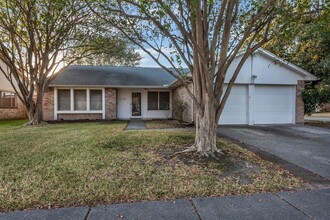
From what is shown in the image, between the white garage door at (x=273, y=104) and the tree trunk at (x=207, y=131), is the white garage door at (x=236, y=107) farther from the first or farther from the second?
the tree trunk at (x=207, y=131)

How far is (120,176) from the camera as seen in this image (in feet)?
13.2

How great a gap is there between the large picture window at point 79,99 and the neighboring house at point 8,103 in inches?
190

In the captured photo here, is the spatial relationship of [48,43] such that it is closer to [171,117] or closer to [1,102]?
[1,102]

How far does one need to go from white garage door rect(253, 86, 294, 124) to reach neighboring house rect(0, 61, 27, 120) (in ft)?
55.9

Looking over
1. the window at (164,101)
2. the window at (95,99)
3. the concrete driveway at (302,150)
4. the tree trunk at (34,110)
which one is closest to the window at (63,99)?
the window at (95,99)

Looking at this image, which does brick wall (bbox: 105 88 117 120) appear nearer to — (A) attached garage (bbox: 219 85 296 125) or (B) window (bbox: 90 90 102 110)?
(B) window (bbox: 90 90 102 110)

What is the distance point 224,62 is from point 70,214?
4.43m

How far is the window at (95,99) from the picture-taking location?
51.3 feet

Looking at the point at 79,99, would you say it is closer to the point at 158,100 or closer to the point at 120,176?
the point at 158,100

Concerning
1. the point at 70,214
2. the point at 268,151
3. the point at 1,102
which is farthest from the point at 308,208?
the point at 1,102

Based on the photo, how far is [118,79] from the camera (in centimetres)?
1616

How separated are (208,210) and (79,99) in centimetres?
1427

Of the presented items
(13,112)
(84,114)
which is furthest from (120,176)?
(13,112)

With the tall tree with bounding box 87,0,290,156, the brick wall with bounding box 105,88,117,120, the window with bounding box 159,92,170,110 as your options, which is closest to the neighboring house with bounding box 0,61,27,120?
the brick wall with bounding box 105,88,117,120
